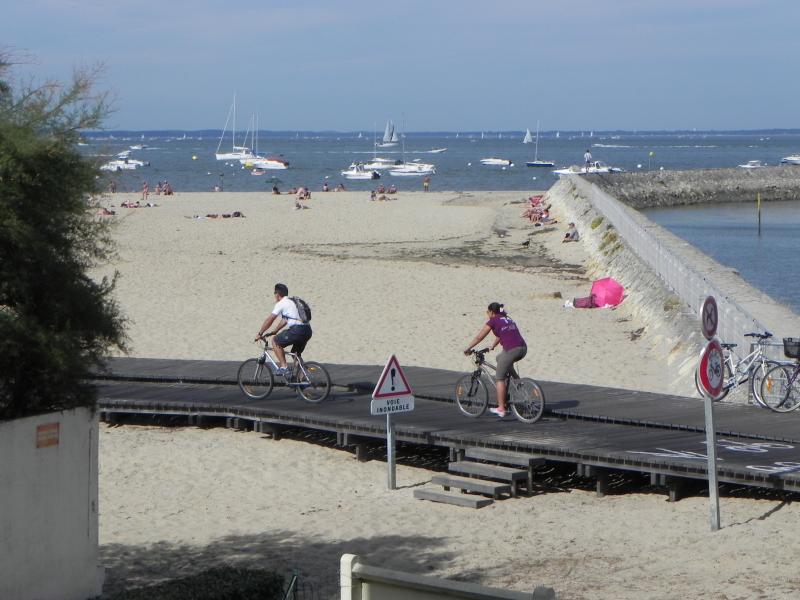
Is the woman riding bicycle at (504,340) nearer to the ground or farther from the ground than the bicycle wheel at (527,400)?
farther from the ground

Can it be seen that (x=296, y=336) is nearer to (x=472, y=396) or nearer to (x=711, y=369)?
(x=472, y=396)

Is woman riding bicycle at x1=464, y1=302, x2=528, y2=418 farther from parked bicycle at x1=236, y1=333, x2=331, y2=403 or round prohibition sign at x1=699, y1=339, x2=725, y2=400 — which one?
round prohibition sign at x1=699, y1=339, x2=725, y2=400

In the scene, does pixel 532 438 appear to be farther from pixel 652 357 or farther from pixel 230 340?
pixel 230 340

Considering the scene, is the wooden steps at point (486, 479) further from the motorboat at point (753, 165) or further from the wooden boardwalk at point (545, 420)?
the motorboat at point (753, 165)

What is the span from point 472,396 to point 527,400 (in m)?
0.70

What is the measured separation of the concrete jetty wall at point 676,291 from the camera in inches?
672

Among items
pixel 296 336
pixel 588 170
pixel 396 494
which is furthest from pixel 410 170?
pixel 396 494

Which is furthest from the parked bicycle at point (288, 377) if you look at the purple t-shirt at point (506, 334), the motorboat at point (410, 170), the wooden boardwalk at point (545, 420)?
the motorboat at point (410, 170)

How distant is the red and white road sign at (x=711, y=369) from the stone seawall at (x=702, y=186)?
215 feet

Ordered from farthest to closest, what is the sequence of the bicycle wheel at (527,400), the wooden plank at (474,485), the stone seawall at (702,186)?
the stone seawall at (702,186)
the bicycle wheel at (527,400)
the wooden plank at (474,485)

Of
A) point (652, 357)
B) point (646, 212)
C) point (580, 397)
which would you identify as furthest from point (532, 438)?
point (646, 212)

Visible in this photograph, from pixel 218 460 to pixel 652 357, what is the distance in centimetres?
868

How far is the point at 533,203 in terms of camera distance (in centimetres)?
6094

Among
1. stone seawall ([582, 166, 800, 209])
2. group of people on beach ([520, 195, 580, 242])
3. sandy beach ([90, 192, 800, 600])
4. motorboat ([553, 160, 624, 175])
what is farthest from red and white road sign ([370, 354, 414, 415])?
motorboat ([553, 160, 624, 175])
